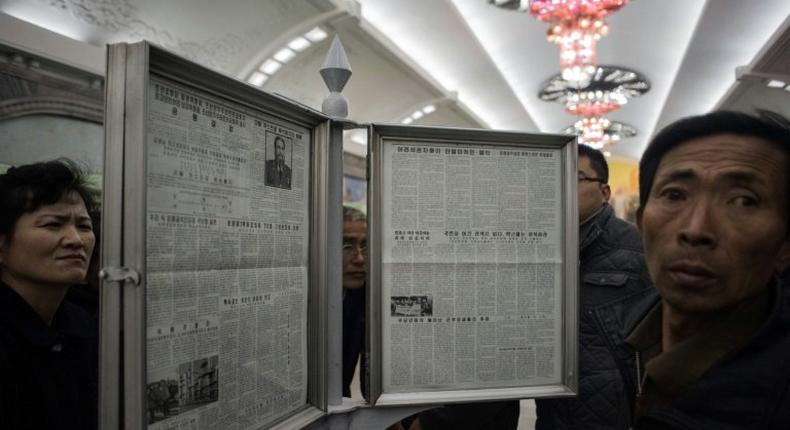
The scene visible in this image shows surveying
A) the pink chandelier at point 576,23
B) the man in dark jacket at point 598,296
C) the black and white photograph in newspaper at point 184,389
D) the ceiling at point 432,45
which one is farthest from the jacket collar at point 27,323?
the pink chandelier at point 576,23

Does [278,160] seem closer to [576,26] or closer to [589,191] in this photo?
[589,191]

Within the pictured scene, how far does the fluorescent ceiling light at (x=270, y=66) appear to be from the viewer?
7.95 m

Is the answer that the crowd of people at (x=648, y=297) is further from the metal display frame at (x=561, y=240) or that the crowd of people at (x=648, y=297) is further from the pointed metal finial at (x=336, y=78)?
the pointed metal finial at (x=336, y=78)

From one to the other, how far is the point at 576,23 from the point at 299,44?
14.6ft

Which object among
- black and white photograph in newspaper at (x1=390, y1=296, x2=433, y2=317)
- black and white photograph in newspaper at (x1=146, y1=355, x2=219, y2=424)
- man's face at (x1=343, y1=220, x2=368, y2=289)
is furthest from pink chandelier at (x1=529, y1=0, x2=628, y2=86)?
black and white photograph in newspaper at (x1=146, y1=355, x2=219, y2=424)

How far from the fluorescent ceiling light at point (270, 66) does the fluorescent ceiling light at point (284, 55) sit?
0.28 feet

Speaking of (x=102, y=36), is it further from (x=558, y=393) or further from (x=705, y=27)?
(x=705, y=27)

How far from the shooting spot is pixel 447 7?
8.40m

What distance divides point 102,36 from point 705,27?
29.0 feet

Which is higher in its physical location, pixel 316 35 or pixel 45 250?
pixel 316 35

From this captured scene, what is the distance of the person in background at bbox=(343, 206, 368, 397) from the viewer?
2438 millimetres

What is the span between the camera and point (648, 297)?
152 centimetres

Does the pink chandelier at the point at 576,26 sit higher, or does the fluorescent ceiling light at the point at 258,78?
the pink chandelier at the point at 576,26

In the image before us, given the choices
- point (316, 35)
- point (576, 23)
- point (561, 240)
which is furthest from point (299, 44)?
point (561, 240)
